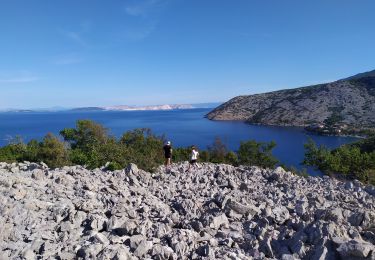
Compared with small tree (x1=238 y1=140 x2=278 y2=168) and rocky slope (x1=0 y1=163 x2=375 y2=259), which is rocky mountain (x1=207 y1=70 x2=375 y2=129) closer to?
small tree (x1=238 y1=140 x2=278 y2=168)

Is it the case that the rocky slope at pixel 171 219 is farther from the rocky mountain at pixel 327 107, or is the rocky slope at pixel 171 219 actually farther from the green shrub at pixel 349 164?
the rocky mountain at pixel 327 107

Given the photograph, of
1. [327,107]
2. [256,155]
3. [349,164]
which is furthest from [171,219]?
[327,107]

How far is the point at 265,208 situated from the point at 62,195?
898 centimetres

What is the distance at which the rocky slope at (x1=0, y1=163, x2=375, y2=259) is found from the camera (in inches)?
471

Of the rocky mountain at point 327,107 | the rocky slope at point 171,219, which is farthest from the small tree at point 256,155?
the rocky mountain at point 327,107

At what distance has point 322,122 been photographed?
151m

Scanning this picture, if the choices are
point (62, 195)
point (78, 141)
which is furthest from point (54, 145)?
point (62, 195)

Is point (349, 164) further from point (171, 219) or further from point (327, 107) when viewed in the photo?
point (327, 107)

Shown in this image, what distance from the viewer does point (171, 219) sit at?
582 inches

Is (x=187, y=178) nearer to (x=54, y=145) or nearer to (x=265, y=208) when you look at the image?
(x=265, y=208)

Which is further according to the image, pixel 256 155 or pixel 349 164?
pixel 256 155

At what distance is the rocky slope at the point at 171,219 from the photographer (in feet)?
39.3

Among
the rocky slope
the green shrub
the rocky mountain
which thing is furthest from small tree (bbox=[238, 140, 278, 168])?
the rocky mountain

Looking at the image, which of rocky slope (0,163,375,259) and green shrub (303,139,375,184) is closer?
rocky slope (0,163,375,259)
